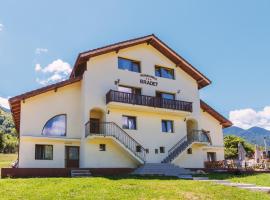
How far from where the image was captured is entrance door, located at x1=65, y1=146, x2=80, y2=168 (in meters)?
24.9

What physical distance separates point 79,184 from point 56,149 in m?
8.68

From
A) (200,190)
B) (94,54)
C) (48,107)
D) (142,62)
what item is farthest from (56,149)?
(200,190)

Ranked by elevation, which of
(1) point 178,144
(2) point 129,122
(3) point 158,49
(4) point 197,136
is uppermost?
(3) point 158,49

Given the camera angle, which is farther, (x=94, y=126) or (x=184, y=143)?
(x=184, y=143)

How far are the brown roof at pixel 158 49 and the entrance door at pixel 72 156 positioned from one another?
6485mm

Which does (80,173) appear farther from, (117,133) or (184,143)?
(184,143)

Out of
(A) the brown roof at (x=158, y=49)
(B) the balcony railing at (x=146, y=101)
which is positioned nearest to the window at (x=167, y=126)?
(B) the balcony railing at (x=146, y=101)

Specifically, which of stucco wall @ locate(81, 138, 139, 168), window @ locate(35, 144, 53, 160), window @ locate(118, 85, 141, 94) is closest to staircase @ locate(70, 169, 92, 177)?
stucco wall @ locate(81, 138, 139, 168)

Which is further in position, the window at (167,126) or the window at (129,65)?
the window at (167,126)

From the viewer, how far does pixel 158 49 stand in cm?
2994

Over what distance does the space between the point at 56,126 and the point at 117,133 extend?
4.64 m

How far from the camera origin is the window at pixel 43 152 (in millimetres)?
23641

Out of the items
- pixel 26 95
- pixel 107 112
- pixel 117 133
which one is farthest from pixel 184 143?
pixel 26 95

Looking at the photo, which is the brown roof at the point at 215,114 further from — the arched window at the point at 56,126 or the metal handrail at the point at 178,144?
the arched window at the point at 56,126
